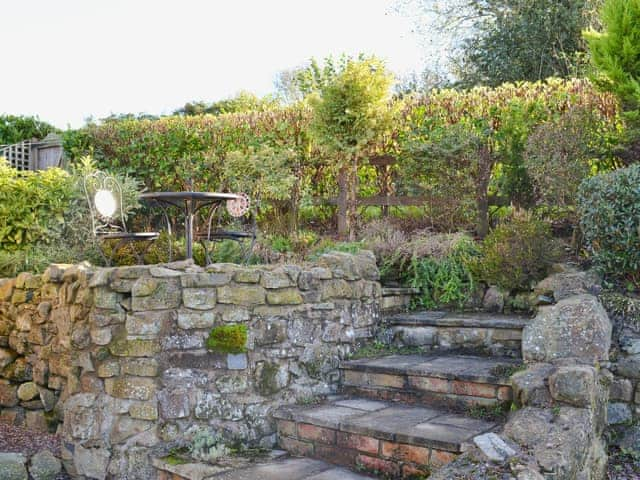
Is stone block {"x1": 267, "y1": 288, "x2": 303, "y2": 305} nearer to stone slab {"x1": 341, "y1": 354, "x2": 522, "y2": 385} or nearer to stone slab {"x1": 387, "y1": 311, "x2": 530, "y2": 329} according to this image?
stone slab {"x1": 341, "y1": 354, "x2": 522, "y2": 385}

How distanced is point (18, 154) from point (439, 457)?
12.6m

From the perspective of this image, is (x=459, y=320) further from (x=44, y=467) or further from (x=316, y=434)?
(x=44, y=467)

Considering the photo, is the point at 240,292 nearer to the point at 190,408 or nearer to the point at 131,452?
the point at 190,408

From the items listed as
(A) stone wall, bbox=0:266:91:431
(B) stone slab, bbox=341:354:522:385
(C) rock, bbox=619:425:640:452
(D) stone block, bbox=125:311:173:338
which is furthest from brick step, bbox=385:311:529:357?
(A) stone wall, bbox=0:266:91:431

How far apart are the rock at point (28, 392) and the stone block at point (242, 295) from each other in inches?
78.6

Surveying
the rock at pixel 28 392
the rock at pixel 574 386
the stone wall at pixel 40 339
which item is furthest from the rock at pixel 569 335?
the rock at pixel 28 392

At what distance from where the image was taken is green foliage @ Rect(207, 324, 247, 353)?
12.6 ft

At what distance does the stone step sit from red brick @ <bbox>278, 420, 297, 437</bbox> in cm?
A: 26

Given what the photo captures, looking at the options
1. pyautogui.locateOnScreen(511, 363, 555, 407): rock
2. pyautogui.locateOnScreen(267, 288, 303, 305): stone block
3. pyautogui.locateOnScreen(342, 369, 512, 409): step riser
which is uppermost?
pyautogui.locateOnScreen(267, 288, 303, 305): stone block

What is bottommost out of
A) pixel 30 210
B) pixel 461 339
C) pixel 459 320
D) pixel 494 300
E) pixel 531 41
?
pixel 461 339

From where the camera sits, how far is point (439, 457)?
10.3 feet

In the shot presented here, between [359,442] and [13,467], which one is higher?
[359,442]

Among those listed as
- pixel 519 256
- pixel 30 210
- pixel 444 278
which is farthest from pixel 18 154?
pixel 519 256

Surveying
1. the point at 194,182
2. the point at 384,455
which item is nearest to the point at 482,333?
the point at 384,455
